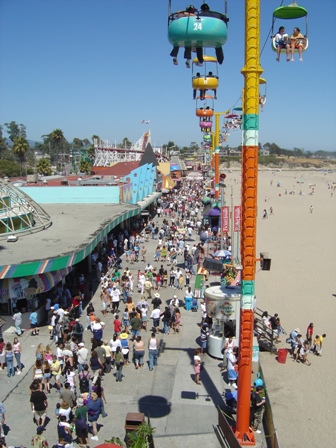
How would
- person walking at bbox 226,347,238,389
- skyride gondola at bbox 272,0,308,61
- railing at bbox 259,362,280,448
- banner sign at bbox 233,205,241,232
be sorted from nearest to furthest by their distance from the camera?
skyride gondola at bbox 272,0,308,61
railing at bbox 259,362,280,448
person walking at bbox 226,347,238,389
banner sign at bbox 233,205,241,232

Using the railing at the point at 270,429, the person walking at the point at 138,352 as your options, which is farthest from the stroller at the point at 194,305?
the railing at the point at 270,429

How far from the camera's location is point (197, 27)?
7828 mm

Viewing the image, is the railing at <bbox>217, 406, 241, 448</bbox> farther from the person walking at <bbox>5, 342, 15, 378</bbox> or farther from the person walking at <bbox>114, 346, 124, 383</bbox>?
the person walking at <bbox>5, 342, 15, 378</bbox>

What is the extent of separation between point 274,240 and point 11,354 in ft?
87.6

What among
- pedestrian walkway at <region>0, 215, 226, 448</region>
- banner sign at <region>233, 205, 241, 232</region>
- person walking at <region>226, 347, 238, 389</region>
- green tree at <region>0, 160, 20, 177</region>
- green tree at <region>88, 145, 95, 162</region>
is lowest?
pedestrian walkway at <region>0, 215, 226, 448</region>

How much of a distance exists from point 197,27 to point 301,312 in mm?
13437

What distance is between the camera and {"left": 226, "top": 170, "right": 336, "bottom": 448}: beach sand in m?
10.6

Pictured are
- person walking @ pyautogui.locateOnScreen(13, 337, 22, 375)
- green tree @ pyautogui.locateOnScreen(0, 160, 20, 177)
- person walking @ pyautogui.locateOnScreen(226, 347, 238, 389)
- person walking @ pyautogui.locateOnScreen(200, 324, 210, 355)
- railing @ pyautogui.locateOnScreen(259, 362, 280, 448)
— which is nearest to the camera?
railing @ pyautogui.locateOnScreen(259, 362, 280, 448)

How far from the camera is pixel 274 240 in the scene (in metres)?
35.4

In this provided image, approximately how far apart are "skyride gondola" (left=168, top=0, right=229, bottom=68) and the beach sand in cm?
666

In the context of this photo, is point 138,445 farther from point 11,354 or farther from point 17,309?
point 17,309

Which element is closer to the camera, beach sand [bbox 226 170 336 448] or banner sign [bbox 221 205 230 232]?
beach sand [bbox 226 170 336 448]

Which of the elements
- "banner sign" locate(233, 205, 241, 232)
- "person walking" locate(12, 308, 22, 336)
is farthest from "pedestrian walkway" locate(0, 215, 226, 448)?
"banner sign" locate(233, 205, 241, 232)

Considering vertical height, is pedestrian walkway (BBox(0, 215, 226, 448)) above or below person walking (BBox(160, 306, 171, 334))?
below
